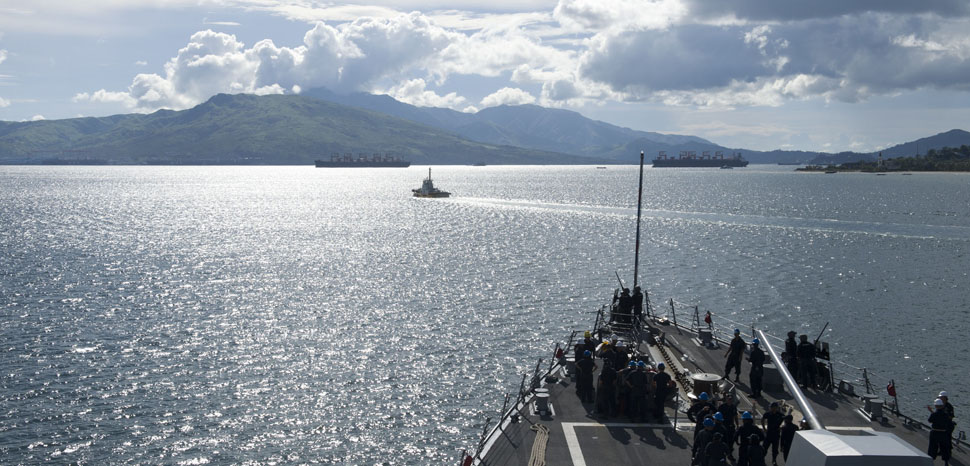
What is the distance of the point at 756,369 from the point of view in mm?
22188

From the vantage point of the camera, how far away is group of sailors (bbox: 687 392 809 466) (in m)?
15.8

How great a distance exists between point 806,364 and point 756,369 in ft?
8.41

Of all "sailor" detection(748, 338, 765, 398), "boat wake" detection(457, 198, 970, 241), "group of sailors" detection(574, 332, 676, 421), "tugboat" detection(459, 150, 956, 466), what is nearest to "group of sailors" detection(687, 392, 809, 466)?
"tugboat" detection(459, 150, 956, 466)

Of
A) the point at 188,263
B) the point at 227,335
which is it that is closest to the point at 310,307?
the point at 227,335

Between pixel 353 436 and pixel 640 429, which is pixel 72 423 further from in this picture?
pixel 640 429

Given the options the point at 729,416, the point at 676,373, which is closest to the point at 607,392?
the point at 729,416

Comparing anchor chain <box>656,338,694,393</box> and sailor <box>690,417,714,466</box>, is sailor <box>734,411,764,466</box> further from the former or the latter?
anchor chain <box>656,338,694,393</box>

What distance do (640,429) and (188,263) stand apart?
6635cm

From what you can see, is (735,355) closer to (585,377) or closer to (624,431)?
(585,377)

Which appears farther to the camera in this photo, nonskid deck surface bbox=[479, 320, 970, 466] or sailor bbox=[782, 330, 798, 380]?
sailor bbox=[782, 330, 798, 380]

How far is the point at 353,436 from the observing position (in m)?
29.3

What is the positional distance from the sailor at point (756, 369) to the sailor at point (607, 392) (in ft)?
15.2

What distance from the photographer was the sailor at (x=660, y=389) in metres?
20.1

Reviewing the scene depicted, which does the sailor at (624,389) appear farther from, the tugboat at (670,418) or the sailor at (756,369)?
the sailor at (756,369)
